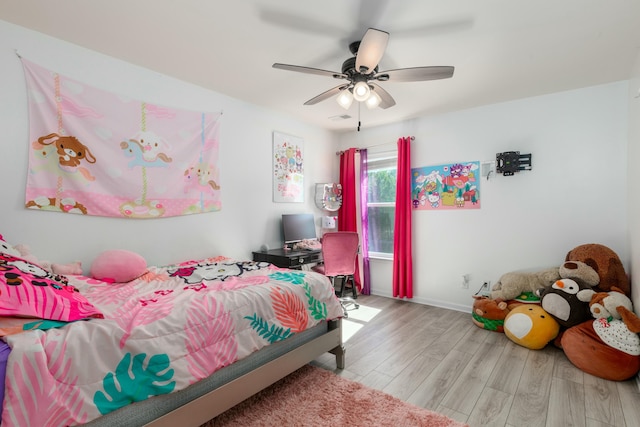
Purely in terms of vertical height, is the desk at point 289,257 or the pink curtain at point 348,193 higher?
the pink curtain at point 348,193

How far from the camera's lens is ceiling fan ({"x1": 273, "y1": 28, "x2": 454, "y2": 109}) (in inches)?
69.9

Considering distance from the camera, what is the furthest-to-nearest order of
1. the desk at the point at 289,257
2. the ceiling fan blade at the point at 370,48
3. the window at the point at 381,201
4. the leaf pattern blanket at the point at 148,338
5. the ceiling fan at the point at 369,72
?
1. the window at the point at 381,201
2. the desk at the point at 289,257
3. the ceiling fan at the point at 369,72
4. the ceiling fan blade at the point at 370,48
5. the leaf pattern blanket at the point at 148,338

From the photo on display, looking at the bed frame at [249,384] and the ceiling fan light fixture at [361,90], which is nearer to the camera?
the bed frame at [249,384]

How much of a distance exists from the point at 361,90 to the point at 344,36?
37cm

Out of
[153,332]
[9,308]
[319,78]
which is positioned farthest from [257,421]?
[319,78]

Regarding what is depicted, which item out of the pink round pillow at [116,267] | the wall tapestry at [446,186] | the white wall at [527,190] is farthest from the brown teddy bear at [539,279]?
the pink round pillow at [116,267]

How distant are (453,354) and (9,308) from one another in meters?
2.83

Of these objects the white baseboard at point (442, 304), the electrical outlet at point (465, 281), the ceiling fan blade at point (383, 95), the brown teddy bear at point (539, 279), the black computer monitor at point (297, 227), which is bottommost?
the white baseboard at point (442, 304)

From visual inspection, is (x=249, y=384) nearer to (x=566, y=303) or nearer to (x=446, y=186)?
(x=566, y=303)

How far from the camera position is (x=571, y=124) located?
3.01m

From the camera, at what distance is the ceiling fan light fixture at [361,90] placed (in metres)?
2.13

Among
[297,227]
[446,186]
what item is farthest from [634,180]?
[297,227]

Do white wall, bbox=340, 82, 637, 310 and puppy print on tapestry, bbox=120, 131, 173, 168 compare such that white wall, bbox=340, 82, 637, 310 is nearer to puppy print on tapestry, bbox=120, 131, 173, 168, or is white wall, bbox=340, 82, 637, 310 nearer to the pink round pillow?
puppy print on tapestry, bbox=120, 131, 173, 168

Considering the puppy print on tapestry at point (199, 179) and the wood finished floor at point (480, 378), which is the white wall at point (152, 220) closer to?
the puppy print on tapestry at point (199, 179)
